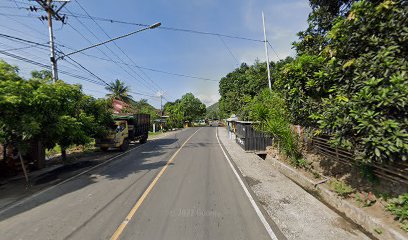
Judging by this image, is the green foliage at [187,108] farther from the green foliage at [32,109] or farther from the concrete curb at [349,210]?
the concrete curb at [349,210]

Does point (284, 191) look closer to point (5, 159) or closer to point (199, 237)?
point (199, 237)

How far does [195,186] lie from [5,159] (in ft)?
29.1

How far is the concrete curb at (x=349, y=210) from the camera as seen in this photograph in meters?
4.39

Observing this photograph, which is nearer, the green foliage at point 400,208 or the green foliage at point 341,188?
the green foliage at point 400,208

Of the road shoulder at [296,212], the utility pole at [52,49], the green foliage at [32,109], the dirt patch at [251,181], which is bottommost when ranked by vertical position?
the road shoulder at [296,212]

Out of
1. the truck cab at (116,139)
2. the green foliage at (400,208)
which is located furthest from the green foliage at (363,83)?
the truck cab at (116,139)

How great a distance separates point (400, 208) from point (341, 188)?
5.78 feet

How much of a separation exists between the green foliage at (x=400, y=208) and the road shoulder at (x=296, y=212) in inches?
34.4

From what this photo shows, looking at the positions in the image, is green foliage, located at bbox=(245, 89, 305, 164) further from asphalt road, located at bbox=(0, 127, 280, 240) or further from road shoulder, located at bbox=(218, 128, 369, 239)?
asphalt road, located at bbox=(0, 127, 280, 240)

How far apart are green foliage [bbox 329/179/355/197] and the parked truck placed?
13.6m

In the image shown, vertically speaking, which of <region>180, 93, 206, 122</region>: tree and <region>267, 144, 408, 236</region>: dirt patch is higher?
<region>180, 93, 206, 122</region>: tree

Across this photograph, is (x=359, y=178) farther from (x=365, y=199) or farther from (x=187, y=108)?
(x=187, y=108)

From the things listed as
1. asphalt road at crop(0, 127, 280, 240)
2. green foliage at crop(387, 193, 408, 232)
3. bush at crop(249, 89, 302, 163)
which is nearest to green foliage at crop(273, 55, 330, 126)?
bush at crop(249, 89, 302, 163)

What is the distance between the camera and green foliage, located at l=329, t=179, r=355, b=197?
6.32 meters
